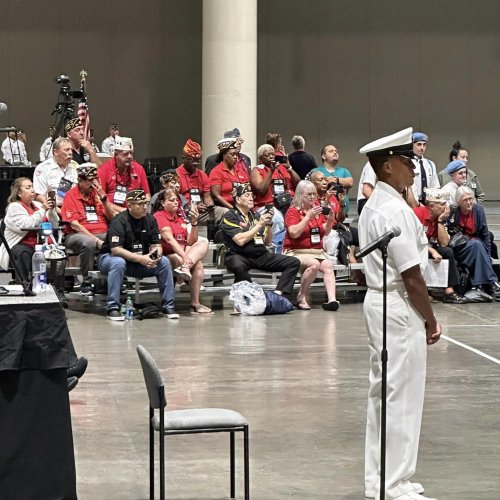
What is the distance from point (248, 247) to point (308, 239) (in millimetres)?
737

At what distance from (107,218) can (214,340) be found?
9.17ft

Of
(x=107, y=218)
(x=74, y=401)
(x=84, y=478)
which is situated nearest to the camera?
(x=84, y=478)

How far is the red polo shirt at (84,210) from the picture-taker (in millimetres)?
13477

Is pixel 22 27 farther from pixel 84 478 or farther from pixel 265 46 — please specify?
pixel 84 478

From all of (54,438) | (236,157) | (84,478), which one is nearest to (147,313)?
(236,157)

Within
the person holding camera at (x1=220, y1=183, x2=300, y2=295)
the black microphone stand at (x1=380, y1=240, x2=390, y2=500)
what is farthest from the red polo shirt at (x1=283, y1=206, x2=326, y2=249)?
the black microphone stand at (x1=380, y1=240, x2=390, y2=500)

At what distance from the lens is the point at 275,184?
15969mm

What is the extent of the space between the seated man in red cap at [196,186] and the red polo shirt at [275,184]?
506 millimetres

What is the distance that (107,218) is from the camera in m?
13.8

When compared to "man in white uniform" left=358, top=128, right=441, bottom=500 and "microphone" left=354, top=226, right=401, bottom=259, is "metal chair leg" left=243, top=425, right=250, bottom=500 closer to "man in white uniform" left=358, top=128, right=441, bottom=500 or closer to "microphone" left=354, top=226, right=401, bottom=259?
"man in white uniform" left=358, top=128, right=441, bottom=500

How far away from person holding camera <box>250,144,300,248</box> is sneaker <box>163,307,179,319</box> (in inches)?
75.4

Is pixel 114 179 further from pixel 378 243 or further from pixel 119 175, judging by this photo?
pixel 378 243

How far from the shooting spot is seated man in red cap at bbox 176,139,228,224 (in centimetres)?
1492

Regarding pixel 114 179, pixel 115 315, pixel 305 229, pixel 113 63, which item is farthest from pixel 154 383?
pixel 113 63
